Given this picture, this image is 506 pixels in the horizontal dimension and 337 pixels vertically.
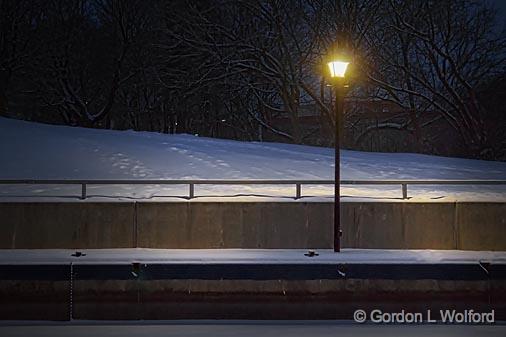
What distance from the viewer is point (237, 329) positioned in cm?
1019

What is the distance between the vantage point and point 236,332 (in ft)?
32.8

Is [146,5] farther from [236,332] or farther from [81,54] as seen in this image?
[236,332]

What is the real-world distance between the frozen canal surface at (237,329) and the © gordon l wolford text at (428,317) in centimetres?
27

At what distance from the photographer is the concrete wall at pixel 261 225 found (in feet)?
46.4

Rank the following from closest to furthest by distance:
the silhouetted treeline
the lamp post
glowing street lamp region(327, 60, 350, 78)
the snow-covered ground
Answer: the snow-covered ground, the lamp post, glowing street lamp region(327, 60, 350, 78), the silhouetted treeline

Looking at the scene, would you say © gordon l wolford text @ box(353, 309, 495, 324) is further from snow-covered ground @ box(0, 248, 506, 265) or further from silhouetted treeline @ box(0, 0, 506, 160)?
silhouetted treeline @ box(0, 0, 506, 160)

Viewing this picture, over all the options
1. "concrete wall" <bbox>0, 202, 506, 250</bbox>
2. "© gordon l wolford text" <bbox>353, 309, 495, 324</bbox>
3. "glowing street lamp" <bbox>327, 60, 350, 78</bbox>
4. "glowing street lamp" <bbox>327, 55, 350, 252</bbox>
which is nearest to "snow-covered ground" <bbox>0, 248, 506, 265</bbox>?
"© gordon l wolford text" <bbox>353, 309, 495, 324</bbox>

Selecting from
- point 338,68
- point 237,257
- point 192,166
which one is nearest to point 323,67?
point 192,166

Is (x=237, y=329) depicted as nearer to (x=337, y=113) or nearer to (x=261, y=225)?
(x=261, y=225)

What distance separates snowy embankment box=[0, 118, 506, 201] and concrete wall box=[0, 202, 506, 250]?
0.69 meters

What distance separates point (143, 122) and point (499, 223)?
35.6 m

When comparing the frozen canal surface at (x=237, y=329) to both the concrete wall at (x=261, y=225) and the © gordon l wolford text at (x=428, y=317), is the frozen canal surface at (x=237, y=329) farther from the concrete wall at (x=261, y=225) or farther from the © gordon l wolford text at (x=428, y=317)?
the concrete wall at (x=261, y=225)

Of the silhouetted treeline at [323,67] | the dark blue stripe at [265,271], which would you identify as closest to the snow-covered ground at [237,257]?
the dark blue stripe at [265,271]

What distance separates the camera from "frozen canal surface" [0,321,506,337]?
9797 millimetres
